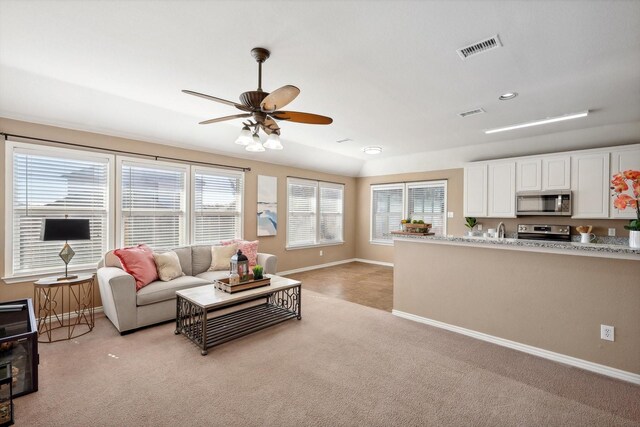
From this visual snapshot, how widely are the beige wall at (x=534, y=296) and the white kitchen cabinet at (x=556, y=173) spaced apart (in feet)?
9.17

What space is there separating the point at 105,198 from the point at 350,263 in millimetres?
5531

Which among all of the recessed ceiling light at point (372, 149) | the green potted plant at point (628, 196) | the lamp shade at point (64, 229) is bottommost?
the lamp shade at point (64, 229)

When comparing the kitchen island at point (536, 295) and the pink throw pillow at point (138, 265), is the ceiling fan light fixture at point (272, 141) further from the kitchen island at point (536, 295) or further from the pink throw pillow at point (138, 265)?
the pink throw pillow at point (138, 265)

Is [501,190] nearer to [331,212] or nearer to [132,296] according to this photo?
[331,212]

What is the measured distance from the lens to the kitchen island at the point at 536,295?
8.03 ft

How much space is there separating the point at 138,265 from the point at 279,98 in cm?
277

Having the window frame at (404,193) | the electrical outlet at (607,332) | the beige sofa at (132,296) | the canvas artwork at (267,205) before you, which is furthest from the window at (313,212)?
the electrical outlet at (607,332)

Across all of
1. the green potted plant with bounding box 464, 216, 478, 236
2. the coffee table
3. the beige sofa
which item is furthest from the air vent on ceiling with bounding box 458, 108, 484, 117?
the beige sofa

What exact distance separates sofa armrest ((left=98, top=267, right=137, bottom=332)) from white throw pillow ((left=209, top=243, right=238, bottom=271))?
128 cm

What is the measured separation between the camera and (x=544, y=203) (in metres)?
4.92

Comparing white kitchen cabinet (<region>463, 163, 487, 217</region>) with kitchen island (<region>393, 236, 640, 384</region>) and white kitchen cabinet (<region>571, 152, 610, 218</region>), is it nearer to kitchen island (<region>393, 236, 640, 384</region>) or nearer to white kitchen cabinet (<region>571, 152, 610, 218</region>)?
white kitchen cabinet (<region>571, 152, 610, 218</region>)

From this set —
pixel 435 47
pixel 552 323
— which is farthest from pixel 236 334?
pixel 435 47

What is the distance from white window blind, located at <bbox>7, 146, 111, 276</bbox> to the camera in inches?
131

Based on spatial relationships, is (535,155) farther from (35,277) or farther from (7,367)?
(35,277)
